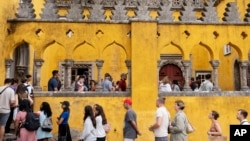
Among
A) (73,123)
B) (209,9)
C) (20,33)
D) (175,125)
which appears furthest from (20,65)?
(175,125)

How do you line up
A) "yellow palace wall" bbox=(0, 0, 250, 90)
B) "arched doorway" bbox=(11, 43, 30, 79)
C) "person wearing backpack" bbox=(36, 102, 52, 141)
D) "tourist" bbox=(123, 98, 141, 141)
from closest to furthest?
"tourist" bbox=(123, 98, 141, 141), "person wearing backpack" bbox=(36, 102, 52, 141), "yellow palace wall" bbox=(0, 0, 250, 90), "arched doorway" bbox=(11, 43, 30, 79)

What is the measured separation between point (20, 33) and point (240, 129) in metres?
7.34

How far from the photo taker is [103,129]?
7.46 m

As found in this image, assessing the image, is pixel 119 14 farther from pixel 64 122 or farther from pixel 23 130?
pixel 23 130

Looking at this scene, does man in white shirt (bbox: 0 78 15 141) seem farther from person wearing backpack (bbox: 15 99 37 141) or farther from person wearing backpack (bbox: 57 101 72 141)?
person wearing backpack (bbox: 57 101 72 141)

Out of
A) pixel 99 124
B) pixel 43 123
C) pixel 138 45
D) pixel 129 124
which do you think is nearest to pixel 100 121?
pixel 99 124

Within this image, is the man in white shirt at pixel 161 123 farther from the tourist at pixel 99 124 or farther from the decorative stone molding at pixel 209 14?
the decorative stone molding at pixel 209 14

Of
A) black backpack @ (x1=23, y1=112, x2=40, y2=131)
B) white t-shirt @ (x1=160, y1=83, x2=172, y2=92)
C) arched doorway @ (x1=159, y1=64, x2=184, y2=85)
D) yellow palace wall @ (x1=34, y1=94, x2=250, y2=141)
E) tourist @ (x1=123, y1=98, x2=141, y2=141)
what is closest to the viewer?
black backpack @ (x1=23, y1=112, x2=40, y2=131)

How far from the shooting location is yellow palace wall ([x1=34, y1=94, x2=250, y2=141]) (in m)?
10.3

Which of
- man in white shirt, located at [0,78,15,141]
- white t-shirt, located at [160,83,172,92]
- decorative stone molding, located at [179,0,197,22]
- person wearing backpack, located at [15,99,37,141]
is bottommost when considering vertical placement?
person wearing backpack, located at [15,99,37,141]

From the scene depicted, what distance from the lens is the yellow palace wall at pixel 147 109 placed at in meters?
10.3

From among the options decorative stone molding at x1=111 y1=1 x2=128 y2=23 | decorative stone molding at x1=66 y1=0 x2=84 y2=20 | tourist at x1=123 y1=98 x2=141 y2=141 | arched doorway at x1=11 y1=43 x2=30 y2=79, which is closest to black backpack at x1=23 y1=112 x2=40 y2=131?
tourist at x1=123 y1=98 x2=141 y2=141

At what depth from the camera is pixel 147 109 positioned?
10.3m

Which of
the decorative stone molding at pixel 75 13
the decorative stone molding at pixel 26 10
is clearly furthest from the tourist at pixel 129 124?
the decorative stone molding at pixel 26 10
